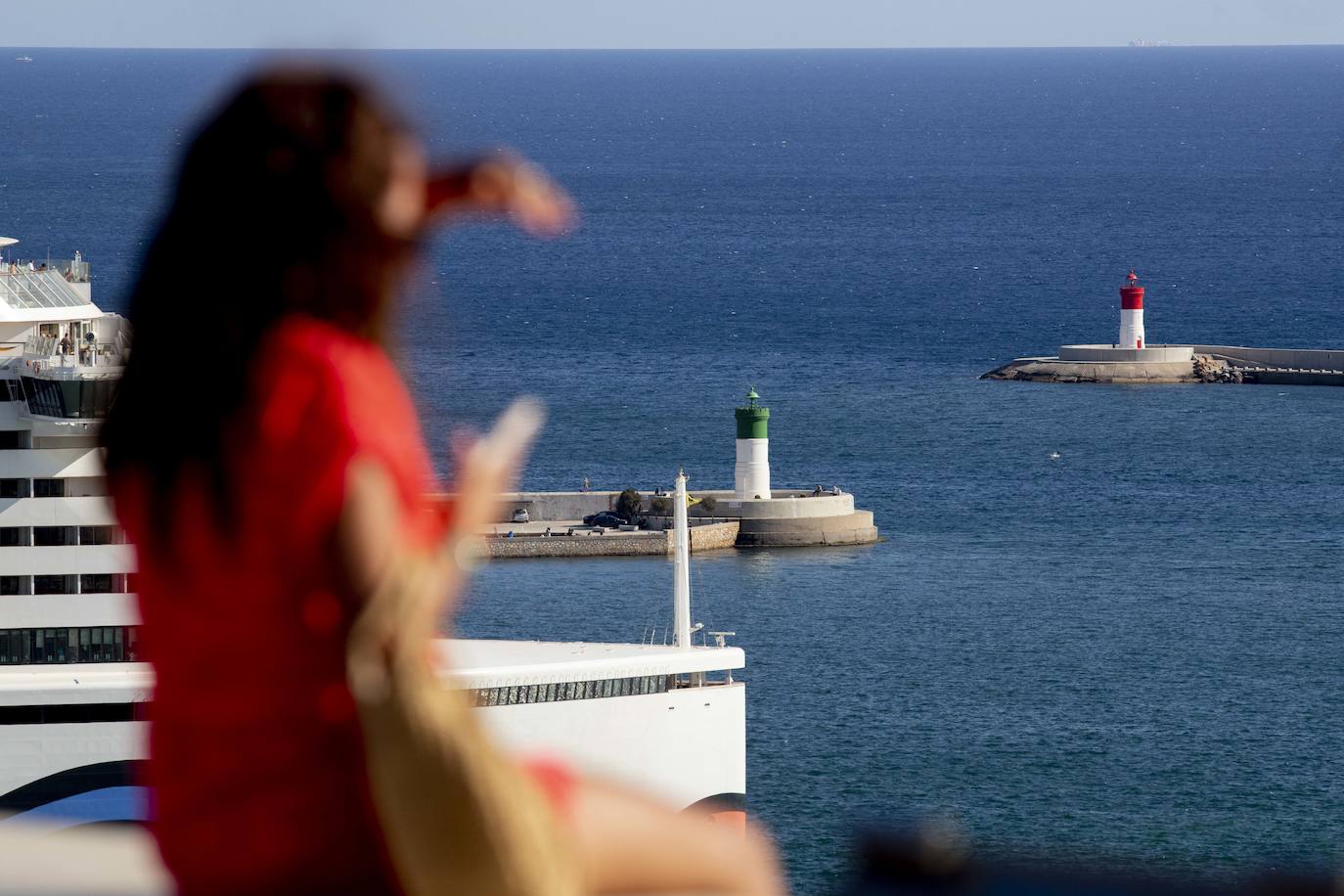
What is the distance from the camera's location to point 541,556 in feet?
112

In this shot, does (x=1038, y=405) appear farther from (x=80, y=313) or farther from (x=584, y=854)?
(x=584, y=854)

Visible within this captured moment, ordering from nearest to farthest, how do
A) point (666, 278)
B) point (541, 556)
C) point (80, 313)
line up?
point (80, 313) → point (541, 556) → point (666, 278)

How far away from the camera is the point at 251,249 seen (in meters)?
1.12

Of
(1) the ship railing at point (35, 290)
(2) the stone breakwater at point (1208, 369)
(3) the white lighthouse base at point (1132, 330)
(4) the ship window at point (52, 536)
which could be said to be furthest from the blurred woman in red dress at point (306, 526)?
(3) the white lighthouse base at point (1132, 330)

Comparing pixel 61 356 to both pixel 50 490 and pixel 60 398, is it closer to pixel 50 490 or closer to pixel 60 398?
pixel 60 398

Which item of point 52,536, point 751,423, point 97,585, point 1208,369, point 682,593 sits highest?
point 1208,369

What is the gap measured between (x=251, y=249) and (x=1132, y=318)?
170 ft

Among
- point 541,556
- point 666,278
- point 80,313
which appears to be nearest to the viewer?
point 80,313

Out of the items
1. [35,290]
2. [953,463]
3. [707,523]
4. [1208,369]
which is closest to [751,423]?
[707,523]

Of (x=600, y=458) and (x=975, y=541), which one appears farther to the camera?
(x=600, y=458)

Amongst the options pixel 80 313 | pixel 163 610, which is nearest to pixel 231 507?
pixel 163 610

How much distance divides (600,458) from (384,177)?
130 ft

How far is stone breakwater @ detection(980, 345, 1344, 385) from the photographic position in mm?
51062

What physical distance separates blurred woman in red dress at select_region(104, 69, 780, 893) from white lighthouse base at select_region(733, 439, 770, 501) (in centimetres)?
3550
